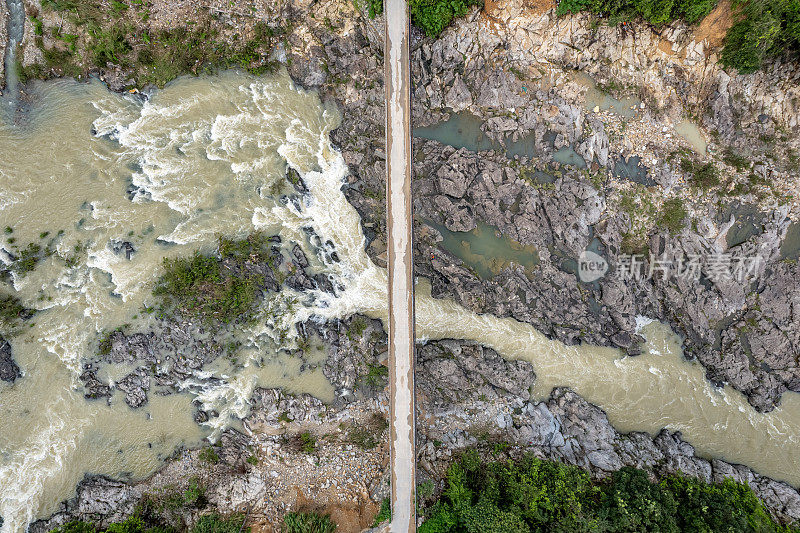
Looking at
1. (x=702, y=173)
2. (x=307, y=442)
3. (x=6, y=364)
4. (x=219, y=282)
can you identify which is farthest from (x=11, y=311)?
(x=702, y=173)

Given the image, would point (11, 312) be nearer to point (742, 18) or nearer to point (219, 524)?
point (219, 524)

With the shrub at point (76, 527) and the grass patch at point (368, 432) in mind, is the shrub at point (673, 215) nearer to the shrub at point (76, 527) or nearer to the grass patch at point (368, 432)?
the grass patch at point (368, 432)

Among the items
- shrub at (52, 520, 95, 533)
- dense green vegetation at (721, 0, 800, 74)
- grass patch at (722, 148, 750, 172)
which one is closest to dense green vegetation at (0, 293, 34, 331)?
shrub at (52, 520, 95, 533)

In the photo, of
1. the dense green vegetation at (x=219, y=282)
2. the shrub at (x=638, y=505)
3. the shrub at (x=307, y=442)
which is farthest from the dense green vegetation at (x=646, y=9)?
the shrub at (x=307, y=442)

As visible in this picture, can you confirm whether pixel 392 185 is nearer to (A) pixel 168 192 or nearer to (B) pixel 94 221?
(A) pixel 168 192

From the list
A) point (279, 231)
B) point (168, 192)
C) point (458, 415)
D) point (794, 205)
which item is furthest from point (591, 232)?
point (168, 192)

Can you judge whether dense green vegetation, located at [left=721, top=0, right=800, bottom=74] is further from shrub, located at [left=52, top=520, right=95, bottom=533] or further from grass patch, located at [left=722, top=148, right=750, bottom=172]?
shrub, located at [left=52, top=520, right=95, bottom=533]
